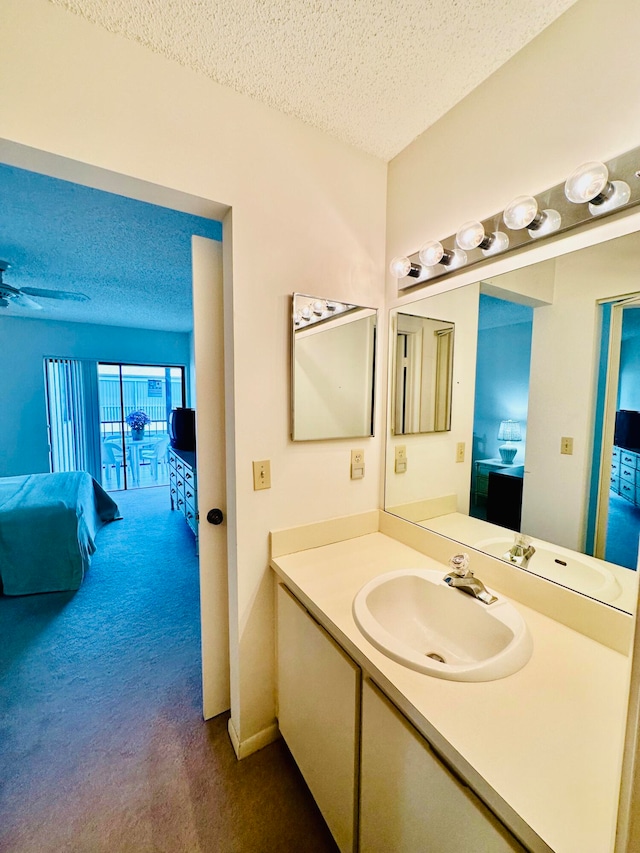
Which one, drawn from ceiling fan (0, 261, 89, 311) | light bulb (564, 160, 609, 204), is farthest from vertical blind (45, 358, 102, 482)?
light bulb (564, 160, 609, 204)

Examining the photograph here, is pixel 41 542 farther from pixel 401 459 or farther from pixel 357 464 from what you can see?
pixel 401 459

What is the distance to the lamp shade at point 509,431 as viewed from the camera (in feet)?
3.68

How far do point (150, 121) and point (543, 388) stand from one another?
58.0 inches

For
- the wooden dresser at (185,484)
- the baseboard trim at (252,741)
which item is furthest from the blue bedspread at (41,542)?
the baseboard trim at (252,741)

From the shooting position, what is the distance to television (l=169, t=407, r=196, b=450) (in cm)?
392

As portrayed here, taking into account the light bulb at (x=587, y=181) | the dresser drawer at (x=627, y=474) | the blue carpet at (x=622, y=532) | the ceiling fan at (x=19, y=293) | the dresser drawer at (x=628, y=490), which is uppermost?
the ceiling fan at (x=19, y=293)

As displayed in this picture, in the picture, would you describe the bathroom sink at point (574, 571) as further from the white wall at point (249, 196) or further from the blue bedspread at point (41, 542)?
the blue bedspread at point (41, 542)

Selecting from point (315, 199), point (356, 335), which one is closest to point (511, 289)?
point (356, 335)

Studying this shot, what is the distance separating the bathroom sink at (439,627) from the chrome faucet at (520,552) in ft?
0.47

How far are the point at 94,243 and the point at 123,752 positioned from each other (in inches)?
112

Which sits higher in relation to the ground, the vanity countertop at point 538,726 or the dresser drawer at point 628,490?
the dresser drawer at point 628,490

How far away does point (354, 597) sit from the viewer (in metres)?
1.08

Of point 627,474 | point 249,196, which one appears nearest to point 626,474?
point 627,474

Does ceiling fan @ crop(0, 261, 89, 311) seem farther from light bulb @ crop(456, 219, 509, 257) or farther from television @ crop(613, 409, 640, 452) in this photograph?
television @ crop(613, 409, 640, 452)
